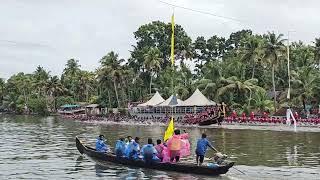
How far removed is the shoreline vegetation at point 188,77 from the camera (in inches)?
2817

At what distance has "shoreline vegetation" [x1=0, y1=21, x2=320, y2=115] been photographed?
7156 centimetres

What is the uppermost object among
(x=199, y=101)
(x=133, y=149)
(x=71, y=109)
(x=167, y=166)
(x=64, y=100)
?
(x=64, y=100)

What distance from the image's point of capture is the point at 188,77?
99.8 meters

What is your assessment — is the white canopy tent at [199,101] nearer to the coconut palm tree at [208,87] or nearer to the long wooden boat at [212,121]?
the coconut palm tree at [208,87]

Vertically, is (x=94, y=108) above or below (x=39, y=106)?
below

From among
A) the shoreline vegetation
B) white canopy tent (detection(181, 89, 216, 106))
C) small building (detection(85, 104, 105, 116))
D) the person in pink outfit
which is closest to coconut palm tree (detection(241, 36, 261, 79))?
the shoreline vegetation

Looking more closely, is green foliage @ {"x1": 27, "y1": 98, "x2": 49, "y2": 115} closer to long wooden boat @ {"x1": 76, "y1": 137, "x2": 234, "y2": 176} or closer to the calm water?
the calm water

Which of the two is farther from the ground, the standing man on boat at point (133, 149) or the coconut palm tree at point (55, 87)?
the coconut palm tree at point (55, 87)

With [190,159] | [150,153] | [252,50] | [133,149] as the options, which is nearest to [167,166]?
[150,153]

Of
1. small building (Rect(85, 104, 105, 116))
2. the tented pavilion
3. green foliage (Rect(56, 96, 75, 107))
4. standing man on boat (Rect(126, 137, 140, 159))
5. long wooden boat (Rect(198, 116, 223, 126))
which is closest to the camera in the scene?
standing man on boat (Rect(126, 137, 140, 159))

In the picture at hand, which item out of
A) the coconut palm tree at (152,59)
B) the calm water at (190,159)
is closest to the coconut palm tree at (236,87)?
the calm water at (190,159)

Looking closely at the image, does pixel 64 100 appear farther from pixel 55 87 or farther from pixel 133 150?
pixel 133 150

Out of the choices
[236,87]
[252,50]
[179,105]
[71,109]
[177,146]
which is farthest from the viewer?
[71,109]

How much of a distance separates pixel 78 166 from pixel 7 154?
958cm
